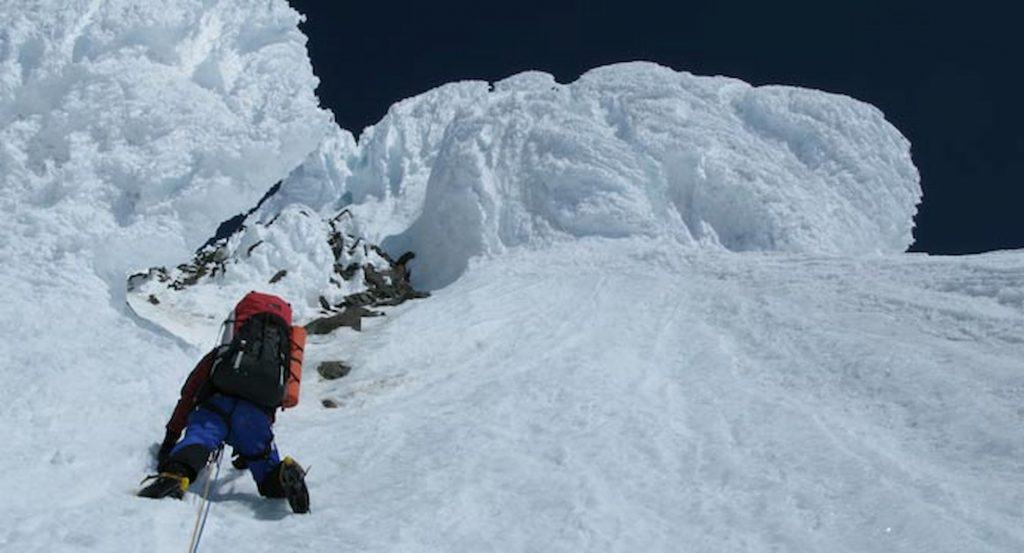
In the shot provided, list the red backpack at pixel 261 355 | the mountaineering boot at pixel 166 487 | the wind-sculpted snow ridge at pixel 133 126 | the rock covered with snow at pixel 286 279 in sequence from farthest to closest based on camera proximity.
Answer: the rock covered with snow at pixel 286 279, the wind-sculpted snow ridge at pixel 133 126, the red backpack at pixel 261 355, the mountaineering boot at pixel 166 487

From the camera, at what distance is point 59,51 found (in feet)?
31.2

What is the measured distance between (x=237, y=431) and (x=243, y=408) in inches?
7.1

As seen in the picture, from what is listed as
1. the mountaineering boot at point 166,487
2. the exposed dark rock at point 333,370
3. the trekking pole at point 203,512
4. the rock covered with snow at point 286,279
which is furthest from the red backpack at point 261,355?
the rock covered with snow at point 286,279

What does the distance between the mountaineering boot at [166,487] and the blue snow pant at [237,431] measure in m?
0.28

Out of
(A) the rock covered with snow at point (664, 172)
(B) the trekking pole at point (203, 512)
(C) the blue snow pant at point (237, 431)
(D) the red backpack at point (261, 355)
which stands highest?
(A) the rock covered with snow at point (664, 172)

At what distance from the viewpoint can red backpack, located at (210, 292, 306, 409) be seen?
6.13 meters

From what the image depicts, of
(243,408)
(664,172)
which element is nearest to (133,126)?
(243,408)

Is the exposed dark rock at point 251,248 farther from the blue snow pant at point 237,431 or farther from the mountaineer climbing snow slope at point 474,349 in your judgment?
the blue snow pant at point 237,431

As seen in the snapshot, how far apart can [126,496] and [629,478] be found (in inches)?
129

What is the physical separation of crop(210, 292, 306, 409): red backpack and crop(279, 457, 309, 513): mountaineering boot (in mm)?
652

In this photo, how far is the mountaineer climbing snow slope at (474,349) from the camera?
5.62m

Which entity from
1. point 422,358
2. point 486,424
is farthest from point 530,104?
point 486,424

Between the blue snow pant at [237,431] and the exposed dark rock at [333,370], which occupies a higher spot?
the exposed dark rock at [333,370]

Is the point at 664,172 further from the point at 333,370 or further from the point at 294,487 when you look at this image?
the point at 294,487
